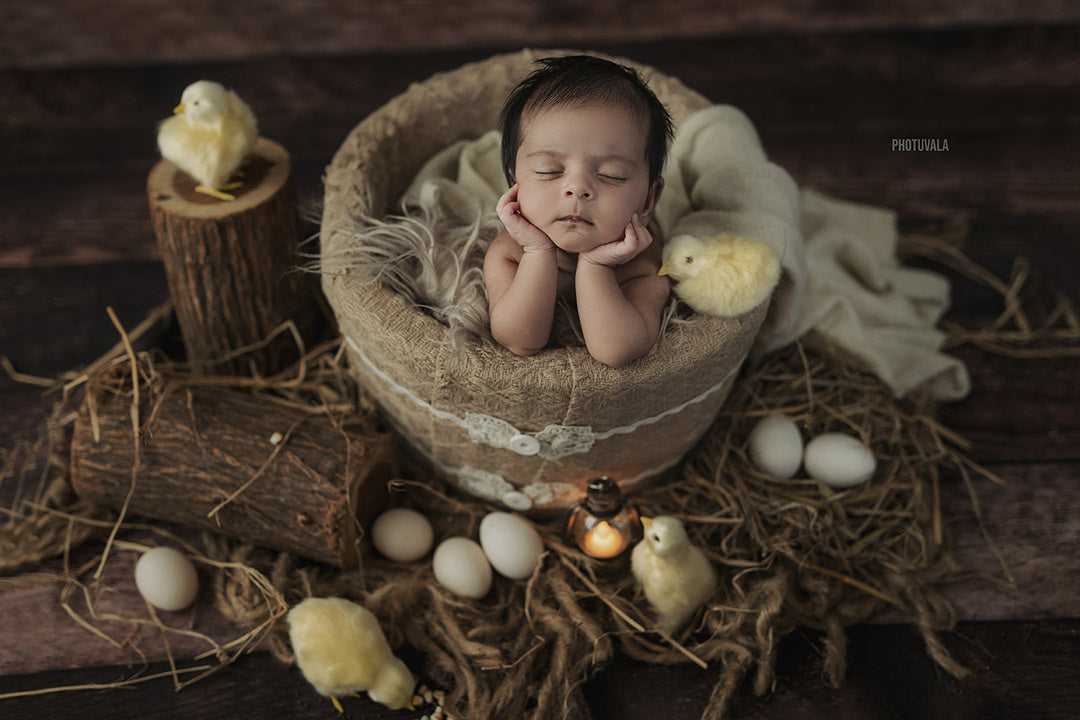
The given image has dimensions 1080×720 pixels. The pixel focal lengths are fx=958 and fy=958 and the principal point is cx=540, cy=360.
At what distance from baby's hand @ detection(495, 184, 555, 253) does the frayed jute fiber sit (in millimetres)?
502

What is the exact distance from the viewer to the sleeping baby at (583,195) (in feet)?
4.23

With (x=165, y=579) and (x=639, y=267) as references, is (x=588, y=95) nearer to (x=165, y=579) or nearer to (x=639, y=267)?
(x=639, y=267)

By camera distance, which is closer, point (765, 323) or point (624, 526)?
point (624, 526)

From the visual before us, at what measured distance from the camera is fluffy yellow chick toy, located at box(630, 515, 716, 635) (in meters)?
1.42

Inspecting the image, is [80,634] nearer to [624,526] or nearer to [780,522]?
A: [624,526]

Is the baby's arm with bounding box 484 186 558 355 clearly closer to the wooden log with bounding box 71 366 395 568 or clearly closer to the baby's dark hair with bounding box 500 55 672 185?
the baby's dark hair with bounding box 500 55 672 185

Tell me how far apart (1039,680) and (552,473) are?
32.6 inches

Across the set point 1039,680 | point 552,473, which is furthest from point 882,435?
point 552,473

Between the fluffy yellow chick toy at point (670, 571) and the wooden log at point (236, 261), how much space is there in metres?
0.75

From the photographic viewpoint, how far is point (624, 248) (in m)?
1.30

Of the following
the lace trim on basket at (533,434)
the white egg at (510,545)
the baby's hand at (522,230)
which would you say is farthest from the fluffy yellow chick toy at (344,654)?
the baby's hand at (522,230)

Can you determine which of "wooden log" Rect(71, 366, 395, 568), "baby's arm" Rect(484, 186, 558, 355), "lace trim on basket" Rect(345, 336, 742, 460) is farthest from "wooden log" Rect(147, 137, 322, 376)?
"baby's arm" Rect(484, 186, 558, 355)

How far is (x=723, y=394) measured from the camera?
1584mm

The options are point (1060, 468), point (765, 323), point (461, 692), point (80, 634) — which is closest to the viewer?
point (461, 692)
